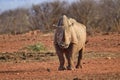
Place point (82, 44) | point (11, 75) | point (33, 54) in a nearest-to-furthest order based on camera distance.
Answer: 1. point (11, 75)
2. point (82, 44)
3. point (33, 54)

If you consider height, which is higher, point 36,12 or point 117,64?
point 117,64

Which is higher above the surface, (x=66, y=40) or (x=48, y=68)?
(x=66, y=40)

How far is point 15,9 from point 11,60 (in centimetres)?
6174

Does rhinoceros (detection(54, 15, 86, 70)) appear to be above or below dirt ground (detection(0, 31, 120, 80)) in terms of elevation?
above

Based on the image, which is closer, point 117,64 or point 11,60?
point 117,64

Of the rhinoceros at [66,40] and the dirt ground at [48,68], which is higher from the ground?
the rhinoceros at [66,40]

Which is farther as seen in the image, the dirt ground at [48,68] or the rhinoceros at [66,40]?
the rhinoceros at [66,40]

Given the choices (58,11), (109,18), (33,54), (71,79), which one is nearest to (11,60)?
(33,54)

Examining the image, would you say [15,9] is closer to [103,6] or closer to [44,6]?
[44,6]

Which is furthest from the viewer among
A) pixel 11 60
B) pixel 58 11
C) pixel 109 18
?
pixel 58 11

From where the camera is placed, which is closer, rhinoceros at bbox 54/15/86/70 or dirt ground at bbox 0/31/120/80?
dirt ground at bbox 0/31/120/80

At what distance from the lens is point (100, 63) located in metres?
19.1

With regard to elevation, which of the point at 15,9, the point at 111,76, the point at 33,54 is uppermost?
the point at 111,76

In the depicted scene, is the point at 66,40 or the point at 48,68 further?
→ the point at 48,68
